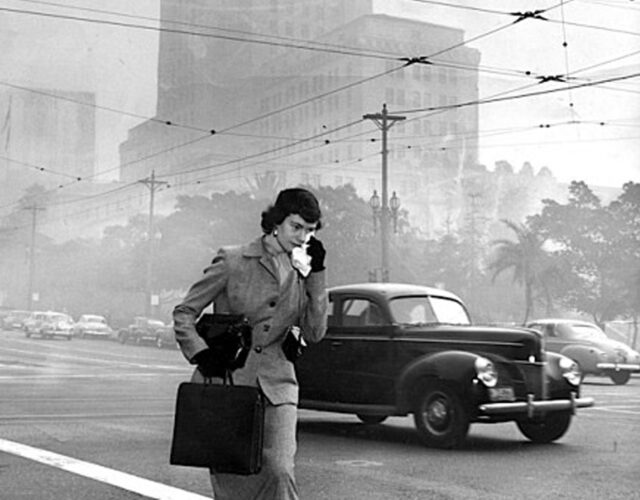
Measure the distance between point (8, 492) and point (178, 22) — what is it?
93.3 ft

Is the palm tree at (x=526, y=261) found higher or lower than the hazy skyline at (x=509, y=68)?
lower

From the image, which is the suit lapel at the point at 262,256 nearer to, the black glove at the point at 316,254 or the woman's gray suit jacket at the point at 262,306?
the woman's gray suit jacket at the point at 262,306

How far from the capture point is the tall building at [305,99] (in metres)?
31.9

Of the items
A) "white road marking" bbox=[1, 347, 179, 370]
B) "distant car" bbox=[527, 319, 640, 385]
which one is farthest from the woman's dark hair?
"white road marking" bbox=[1, 347, 179, 370]

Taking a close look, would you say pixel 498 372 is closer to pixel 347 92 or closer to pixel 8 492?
pixel 8 492

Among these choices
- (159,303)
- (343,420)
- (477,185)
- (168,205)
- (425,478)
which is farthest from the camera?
(168,205)

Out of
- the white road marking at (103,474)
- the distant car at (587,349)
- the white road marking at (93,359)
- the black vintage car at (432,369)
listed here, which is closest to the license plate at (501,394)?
the black vintage car at (432,369)

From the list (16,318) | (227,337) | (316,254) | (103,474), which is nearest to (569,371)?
(103,474)

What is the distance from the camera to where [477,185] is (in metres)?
38.8

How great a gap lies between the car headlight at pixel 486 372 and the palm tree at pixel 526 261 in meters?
23.7

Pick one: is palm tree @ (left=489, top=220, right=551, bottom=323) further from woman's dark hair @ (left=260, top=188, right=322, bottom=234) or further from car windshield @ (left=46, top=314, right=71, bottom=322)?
woman's dark hair @ (left=260, top=188, right=322, bottom=234)

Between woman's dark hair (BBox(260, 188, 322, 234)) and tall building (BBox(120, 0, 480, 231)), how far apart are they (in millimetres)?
24918

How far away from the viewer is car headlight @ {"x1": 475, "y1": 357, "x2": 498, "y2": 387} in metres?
9.61

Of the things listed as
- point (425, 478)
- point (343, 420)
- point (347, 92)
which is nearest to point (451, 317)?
point (343, 420)
